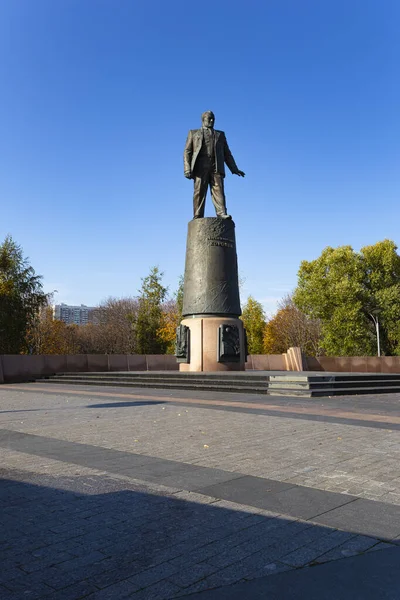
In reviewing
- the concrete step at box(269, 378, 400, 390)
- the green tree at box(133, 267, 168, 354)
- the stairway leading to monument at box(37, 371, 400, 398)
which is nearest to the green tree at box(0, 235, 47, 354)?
the green tree at box(133, 267, 168, 354)

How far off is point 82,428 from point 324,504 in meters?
5.41

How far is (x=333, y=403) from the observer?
41.9 feet

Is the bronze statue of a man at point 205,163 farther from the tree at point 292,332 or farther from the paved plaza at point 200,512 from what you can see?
the tree at point 292,332

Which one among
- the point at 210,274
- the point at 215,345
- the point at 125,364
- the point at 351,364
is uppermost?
the point at 210,274

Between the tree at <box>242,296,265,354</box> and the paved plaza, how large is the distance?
171 feet

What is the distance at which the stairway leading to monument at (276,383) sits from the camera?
15.3 m

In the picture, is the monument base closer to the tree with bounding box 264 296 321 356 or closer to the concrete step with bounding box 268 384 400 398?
the concrete step with bounding box 268 384 400 398

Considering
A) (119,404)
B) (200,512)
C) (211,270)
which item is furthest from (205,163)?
(200,512)

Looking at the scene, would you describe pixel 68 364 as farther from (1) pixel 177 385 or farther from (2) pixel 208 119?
(2) pixel 208 119

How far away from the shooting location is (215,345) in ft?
66.6

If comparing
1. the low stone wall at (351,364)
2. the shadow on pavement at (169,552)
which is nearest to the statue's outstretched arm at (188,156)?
the low stone wall at (351,364)

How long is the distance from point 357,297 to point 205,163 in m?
29.7

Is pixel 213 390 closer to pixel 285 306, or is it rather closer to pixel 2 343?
pixel 2 343

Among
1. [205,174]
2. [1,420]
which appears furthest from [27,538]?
[205,174]
